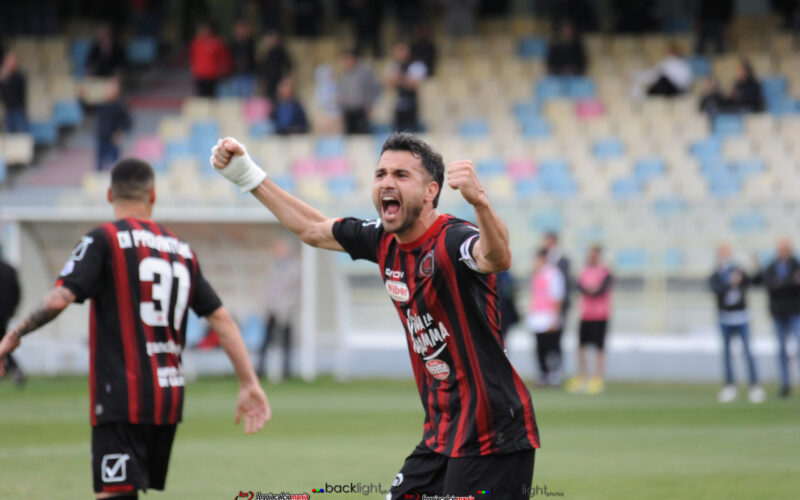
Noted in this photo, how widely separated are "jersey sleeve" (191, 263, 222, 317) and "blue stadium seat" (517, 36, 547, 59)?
67.8 ft

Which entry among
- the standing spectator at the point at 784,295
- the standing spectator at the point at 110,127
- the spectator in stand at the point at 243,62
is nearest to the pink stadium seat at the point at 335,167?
the spectator in stand at the point at 243,62

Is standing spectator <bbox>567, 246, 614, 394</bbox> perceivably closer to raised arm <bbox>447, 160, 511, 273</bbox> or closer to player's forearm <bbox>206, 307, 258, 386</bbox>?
player's forearm <bbox>206, 307, 258, 386</bbox>

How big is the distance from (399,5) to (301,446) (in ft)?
60.6

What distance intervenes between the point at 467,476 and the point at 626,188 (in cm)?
1728

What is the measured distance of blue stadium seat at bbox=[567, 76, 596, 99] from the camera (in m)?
24.2

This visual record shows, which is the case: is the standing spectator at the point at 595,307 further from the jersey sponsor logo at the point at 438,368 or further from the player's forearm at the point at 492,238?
the player's forearm at the point at 492,238

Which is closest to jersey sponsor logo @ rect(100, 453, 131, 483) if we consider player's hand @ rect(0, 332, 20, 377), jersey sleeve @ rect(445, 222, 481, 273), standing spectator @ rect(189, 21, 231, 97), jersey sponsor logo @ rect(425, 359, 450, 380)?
player's hand @ rect(0, 332, 20, 377)

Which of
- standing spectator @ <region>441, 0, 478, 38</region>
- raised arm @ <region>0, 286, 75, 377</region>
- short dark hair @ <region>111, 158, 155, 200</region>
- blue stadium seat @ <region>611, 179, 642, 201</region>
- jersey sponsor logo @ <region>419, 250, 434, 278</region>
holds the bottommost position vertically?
raised arm @ <region>0, 286, 75, 377</region>

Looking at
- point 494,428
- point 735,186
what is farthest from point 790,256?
point 494,428

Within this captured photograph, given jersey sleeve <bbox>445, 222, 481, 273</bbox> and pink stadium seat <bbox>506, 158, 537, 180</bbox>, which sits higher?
pink stadium seat <bbox>506, 158, 537, 180</bbox>

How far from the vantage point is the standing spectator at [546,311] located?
58.0ft

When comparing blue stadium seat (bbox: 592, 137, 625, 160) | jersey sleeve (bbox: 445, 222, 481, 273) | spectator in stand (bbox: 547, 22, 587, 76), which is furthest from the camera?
spectator in stand (bbox: 547, 22, 587, 76)

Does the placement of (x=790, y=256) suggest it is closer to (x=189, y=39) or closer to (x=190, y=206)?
(x=190, y=206)

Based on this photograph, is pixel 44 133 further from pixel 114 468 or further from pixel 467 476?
pixel 467 476
